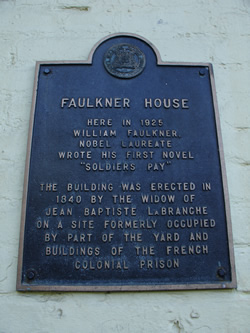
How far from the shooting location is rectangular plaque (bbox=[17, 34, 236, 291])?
7.41ft

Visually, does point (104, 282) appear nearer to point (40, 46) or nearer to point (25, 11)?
point (40, 46)

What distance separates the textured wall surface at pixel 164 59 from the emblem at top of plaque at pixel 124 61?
0.76 ft

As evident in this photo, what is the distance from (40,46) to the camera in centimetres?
297

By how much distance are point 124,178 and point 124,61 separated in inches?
44.6

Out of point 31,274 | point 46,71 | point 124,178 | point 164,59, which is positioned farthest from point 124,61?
point 31,274

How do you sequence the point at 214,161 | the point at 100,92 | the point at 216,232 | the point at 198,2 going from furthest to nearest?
the point at 198,2, the point at 100,92, the point at 214,161, the point at 216,232

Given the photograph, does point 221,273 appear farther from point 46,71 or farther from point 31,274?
point 46,71

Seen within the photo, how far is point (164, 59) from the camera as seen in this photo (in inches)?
115

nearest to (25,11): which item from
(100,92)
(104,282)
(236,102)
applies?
(100,92)

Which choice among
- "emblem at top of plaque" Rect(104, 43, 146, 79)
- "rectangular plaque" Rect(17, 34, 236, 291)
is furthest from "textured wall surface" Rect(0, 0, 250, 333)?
"emblem at top of plaque" Rect(104, 43, 146, 79)

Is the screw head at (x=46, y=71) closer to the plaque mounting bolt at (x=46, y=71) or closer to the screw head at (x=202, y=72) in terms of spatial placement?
the plaque mounting bolt at (x=46, y=71)

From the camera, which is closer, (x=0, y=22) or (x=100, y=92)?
(x=100, y=92)

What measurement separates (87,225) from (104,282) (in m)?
0.43

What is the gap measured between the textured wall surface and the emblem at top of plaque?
0.76 feet
